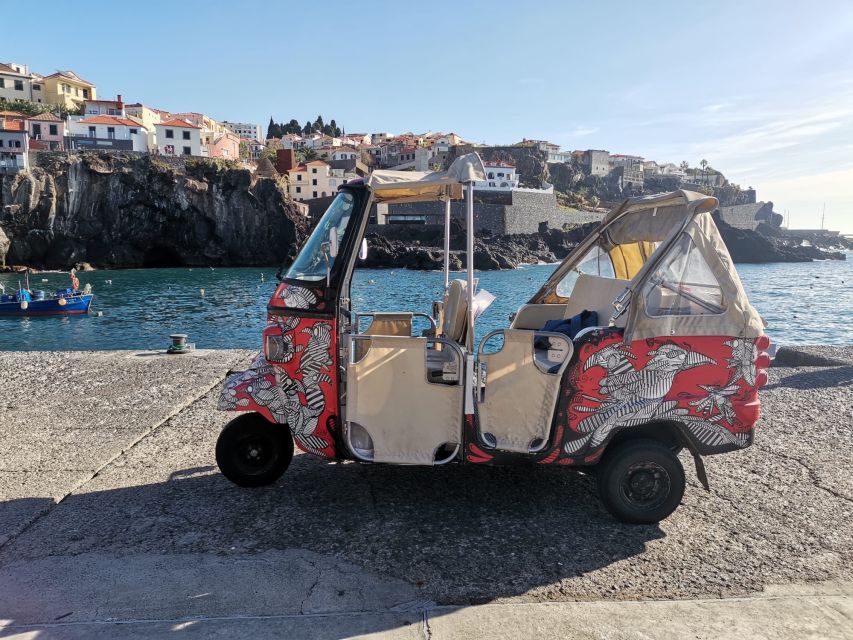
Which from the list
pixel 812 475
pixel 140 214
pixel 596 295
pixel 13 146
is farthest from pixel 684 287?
pixel 13 146

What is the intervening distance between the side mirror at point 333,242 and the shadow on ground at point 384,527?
204cm

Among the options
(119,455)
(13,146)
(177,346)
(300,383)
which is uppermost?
(13,146)

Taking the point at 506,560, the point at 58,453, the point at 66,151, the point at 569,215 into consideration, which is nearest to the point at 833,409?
the point at 506,560

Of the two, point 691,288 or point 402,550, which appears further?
point 691,288

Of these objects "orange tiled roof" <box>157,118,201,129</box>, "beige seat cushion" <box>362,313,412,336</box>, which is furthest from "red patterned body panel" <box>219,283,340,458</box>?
"orange tiled roof" <box>157,118,201,129</box>

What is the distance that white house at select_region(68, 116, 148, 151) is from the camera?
9140 centimetres

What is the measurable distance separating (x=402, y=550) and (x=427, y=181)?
283cm

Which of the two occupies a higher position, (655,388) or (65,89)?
(65,89)

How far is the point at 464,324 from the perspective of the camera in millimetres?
6164

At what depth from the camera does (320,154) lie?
134 metres

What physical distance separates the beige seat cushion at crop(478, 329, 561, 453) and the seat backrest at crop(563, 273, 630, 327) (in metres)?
1.21

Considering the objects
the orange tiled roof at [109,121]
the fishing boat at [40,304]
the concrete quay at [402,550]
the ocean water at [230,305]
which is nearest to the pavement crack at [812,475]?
the concrete quay at [402,550]

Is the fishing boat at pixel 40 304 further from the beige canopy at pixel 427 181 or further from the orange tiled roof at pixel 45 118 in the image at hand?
the orange tiled roof at pixel 45 118

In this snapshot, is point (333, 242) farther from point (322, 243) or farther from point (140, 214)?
point (140, 214)
